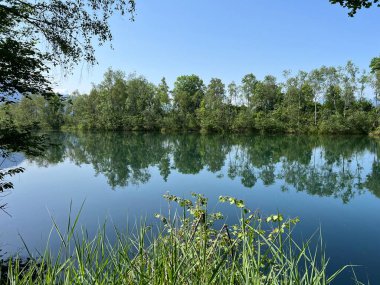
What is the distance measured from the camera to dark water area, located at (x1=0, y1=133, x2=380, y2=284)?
20.0 feet

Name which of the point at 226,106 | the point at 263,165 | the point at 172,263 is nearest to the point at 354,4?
the point at 172,263

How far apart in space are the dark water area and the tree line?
45.4 ft

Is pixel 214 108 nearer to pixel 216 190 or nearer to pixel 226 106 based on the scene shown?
pixel 226 106

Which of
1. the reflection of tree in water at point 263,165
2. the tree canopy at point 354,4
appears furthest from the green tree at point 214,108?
the tree canopy at point 354,4

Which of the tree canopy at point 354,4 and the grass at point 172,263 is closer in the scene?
the grass at point 172,263

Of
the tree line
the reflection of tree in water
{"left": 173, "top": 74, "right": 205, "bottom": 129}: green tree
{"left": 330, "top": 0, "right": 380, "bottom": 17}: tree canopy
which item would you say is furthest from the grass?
{"left": 173, "top": 74, "right": 205, "bottom": 129}: green tree

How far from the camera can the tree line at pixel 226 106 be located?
32.5 meters

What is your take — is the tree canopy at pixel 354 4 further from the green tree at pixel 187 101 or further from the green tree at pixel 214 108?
the green tree at pixel 187 101

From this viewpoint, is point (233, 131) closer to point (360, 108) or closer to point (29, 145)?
point (360, 108)

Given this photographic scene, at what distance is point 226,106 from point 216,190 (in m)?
28.8

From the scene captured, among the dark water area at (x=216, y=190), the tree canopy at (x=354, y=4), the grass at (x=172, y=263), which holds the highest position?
the tree canopy at (x=354, y=4)

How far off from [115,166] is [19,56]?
12.1 meters

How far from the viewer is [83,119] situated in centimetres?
4541

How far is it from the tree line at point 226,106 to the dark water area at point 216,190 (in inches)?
545
